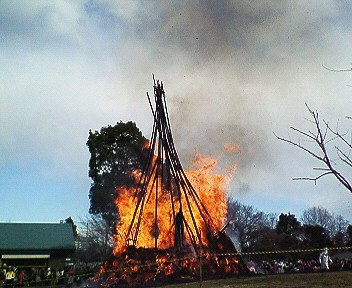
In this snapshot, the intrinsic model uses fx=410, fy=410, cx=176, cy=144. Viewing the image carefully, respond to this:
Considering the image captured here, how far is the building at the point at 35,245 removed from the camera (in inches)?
1224

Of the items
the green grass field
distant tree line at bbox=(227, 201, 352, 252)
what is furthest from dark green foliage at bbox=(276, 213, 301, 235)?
the green grass field

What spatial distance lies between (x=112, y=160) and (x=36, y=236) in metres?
9.20

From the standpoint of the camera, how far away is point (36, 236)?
33.2m

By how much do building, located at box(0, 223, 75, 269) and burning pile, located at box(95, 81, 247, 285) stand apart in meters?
14.0

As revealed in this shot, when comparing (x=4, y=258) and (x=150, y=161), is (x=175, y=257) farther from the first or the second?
(x=4, y=258)

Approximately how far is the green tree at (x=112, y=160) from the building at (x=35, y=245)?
4.23 meters

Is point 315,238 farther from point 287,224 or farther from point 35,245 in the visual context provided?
point 35,245

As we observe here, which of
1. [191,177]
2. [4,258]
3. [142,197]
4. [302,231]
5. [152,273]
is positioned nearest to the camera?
[152,273]

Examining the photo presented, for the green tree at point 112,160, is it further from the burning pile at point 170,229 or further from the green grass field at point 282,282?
the green grass field at point 282,282

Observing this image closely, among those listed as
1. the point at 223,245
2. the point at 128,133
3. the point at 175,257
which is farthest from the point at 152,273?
the point at 128,133

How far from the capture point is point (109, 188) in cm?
3078

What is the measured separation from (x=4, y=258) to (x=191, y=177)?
1848cm

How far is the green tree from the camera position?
30.8 meters

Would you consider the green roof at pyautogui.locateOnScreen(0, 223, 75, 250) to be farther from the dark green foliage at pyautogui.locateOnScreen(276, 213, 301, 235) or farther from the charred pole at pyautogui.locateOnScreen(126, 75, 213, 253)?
the dark green foliage at pyautogui.locateOnScreen(276, 213, 301, 235)
